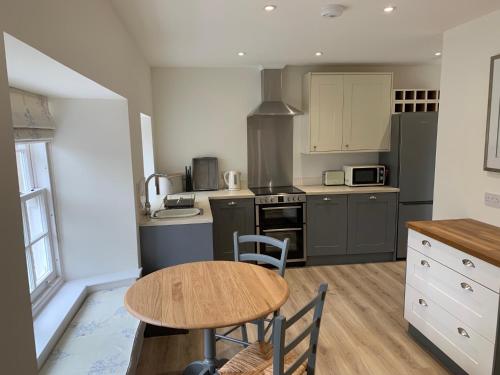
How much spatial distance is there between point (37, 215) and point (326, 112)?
10.8 feet

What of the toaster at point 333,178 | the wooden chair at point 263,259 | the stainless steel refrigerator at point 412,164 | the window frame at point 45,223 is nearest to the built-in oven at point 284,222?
the toaster at point 333,178

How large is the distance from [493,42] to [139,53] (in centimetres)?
293

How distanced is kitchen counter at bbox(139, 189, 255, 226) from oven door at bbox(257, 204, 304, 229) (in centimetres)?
25

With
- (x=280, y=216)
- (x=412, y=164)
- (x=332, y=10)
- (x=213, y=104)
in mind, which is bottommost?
(x=280, y=216)

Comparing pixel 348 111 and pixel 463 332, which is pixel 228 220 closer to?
pixel 348 111

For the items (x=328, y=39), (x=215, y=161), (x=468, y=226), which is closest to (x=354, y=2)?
(x=328, y=39)

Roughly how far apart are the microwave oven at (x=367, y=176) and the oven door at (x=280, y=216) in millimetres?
800

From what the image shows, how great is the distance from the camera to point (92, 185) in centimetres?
247

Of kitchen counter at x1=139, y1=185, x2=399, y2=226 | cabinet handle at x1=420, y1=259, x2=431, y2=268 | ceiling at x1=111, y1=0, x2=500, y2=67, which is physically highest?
ceiling at x1=111, y1=0, x2=500, y2=67

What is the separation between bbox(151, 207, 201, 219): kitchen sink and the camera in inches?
121

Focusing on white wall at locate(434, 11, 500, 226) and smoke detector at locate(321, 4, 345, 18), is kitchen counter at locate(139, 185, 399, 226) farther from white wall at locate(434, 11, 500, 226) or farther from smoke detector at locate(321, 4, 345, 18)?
smoke detector at locate(321, 4, 345, 18)

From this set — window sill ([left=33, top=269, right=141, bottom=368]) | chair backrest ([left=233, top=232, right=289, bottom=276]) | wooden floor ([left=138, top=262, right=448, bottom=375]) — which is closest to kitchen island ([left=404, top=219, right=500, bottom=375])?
wooden floor ([left=138, top=262, right=448, bottom=375])

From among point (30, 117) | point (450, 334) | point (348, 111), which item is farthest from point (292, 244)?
point (30, 117)

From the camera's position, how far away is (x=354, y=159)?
4.73 metres
